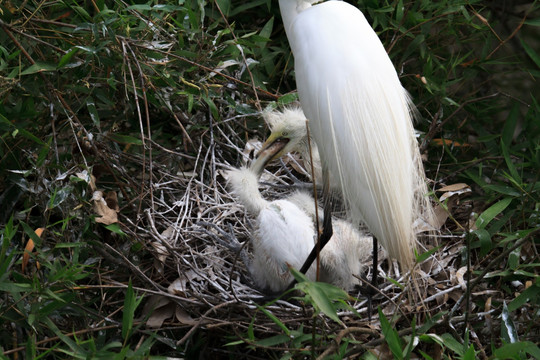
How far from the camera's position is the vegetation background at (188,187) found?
163 centimetres

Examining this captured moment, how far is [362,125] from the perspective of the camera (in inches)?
71.1

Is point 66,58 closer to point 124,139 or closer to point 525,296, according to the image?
point 124,139

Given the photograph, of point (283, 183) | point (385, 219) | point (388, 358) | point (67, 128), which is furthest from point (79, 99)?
point (388, 358)

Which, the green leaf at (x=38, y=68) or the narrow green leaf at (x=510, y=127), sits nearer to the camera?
the green leaf at (x=38, y=68)

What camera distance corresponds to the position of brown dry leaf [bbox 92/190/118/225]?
5.95ft

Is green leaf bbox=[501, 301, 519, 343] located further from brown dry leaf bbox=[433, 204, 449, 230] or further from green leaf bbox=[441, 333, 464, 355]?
brown dry leaf bbox=[433, 204, 449, 230]

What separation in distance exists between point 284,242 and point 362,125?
43 cm

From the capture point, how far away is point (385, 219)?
1782 millimetres

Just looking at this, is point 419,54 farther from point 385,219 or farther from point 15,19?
point 15,19

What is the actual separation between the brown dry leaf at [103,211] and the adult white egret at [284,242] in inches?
16.1

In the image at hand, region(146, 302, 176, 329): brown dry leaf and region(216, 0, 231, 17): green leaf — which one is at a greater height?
region(216, 0, 231, 17): green leaf

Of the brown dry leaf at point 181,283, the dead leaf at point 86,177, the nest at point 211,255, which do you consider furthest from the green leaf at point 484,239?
the dead leaf at point 86,177

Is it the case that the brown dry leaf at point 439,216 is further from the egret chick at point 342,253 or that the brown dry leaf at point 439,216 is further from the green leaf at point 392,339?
the green leaf at point 392,339

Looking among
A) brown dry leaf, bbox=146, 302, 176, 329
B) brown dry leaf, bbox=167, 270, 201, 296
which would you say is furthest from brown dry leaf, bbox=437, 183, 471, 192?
brown dry leaf, bbox=146, 302, 176, 329
